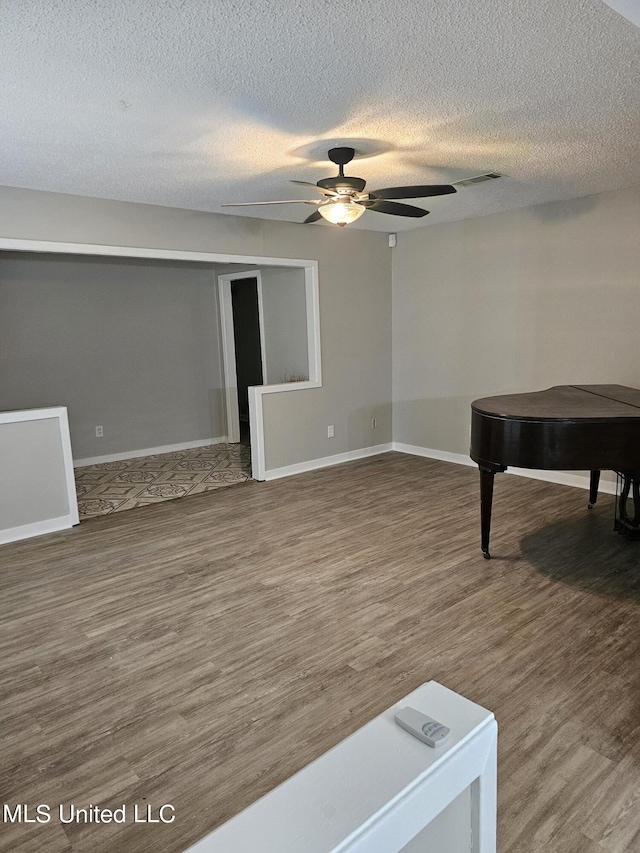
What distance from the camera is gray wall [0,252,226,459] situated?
5699 millimetres

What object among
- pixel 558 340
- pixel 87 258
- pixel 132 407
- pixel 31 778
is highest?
pixel 87 258

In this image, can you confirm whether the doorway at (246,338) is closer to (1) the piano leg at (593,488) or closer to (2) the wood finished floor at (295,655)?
(2) the wood finished floor at (295,655)

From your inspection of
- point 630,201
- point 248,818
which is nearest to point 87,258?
point 630,201

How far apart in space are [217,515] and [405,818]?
12.3 ft

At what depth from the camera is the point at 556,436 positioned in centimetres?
297

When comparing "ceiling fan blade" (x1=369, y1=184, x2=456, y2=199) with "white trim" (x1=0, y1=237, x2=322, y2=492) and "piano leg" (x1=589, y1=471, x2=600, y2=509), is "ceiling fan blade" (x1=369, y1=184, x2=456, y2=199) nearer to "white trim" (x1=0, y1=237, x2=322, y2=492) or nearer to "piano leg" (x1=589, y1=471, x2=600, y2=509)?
"white trim" (x1=0, y1=237, x2=322, y2=492)

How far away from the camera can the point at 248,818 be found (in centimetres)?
83

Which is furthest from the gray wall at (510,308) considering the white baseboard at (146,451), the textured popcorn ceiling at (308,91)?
the white baseboard at (146,451)

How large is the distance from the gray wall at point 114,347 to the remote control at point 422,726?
18.6ft

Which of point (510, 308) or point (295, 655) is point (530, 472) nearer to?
point (510, 308)

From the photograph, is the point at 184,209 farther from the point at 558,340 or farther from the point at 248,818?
the point at 248,818

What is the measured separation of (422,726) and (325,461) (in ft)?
16.4

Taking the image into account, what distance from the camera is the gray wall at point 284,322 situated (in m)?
5.83

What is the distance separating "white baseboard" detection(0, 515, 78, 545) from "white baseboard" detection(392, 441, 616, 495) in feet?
11.3
